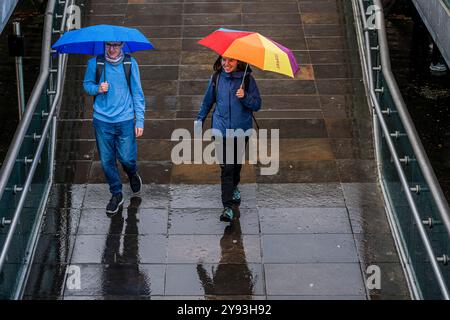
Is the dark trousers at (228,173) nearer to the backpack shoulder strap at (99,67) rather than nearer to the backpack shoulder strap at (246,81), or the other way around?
the backpack shoulder strap at (246,81)

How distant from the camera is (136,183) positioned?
10023 millimetres

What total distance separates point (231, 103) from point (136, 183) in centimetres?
145

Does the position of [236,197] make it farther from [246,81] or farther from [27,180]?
[27,180]

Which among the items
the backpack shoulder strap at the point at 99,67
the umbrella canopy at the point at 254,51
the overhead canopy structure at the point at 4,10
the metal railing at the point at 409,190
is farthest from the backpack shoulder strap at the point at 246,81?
the overhead canopy structure at the point at 4,10

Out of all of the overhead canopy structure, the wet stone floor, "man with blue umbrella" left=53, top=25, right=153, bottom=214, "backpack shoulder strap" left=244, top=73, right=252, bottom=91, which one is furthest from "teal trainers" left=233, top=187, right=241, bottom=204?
the overhead canopy structure

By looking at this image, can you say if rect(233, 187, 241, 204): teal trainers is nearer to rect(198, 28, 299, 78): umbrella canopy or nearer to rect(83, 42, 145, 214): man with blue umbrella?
rect(83, 42, 145, 214): man with blue umbrella

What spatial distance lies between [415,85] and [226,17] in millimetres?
5221

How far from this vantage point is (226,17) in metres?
14.5

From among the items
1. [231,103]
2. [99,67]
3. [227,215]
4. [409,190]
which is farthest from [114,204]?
[409,190]

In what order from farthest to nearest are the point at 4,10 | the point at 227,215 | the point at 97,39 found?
the point at 4,10, the point at 227,215, the point at 97,39

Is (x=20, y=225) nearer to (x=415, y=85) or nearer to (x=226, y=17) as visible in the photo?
(x=226, y=17)

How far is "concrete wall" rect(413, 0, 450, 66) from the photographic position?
39.8ft

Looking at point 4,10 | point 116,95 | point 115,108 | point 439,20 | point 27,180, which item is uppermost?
point 4,10
